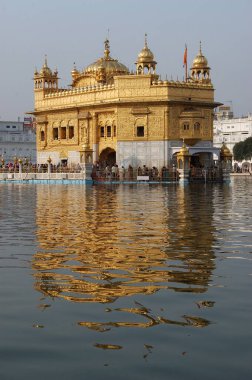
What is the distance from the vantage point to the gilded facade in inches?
1841

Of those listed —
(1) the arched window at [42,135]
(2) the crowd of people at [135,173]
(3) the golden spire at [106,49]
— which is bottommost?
(2) the crowd of people at [135,173]

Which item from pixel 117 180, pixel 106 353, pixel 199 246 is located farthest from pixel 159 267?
pixel 117 180

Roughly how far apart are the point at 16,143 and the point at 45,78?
57203 millimetres

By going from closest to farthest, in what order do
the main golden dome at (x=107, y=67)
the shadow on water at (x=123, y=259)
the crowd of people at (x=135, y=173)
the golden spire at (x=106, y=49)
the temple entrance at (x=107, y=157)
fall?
the shadow on water at (x=123, y=259), the crowd of people at (x=135, y=173), the temple entrance at (x=107, y=157), the main golden dome at (x=107, y=67), the golden spire at (x=106, y=49)

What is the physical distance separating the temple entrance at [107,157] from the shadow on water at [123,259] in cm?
3399

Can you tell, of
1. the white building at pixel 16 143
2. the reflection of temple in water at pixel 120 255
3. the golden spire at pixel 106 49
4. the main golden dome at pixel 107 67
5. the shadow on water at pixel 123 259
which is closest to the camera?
the shadow on water at pixel 123 259

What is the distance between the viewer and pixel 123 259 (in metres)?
9.25

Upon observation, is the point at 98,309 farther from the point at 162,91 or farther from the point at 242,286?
the point at 162,91

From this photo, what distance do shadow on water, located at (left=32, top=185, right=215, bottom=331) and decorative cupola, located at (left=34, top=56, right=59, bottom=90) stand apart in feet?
135

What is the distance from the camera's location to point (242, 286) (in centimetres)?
732

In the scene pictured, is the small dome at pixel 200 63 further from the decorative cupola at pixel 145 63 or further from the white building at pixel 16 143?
the white building at pixel 16 143

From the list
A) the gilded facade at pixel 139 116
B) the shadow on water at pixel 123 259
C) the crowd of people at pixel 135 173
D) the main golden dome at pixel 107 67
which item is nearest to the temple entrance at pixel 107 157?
the gilded facade at pixel 139 116

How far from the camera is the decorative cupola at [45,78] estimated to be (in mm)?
56291

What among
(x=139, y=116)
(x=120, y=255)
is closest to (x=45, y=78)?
(x=139, y=116)
